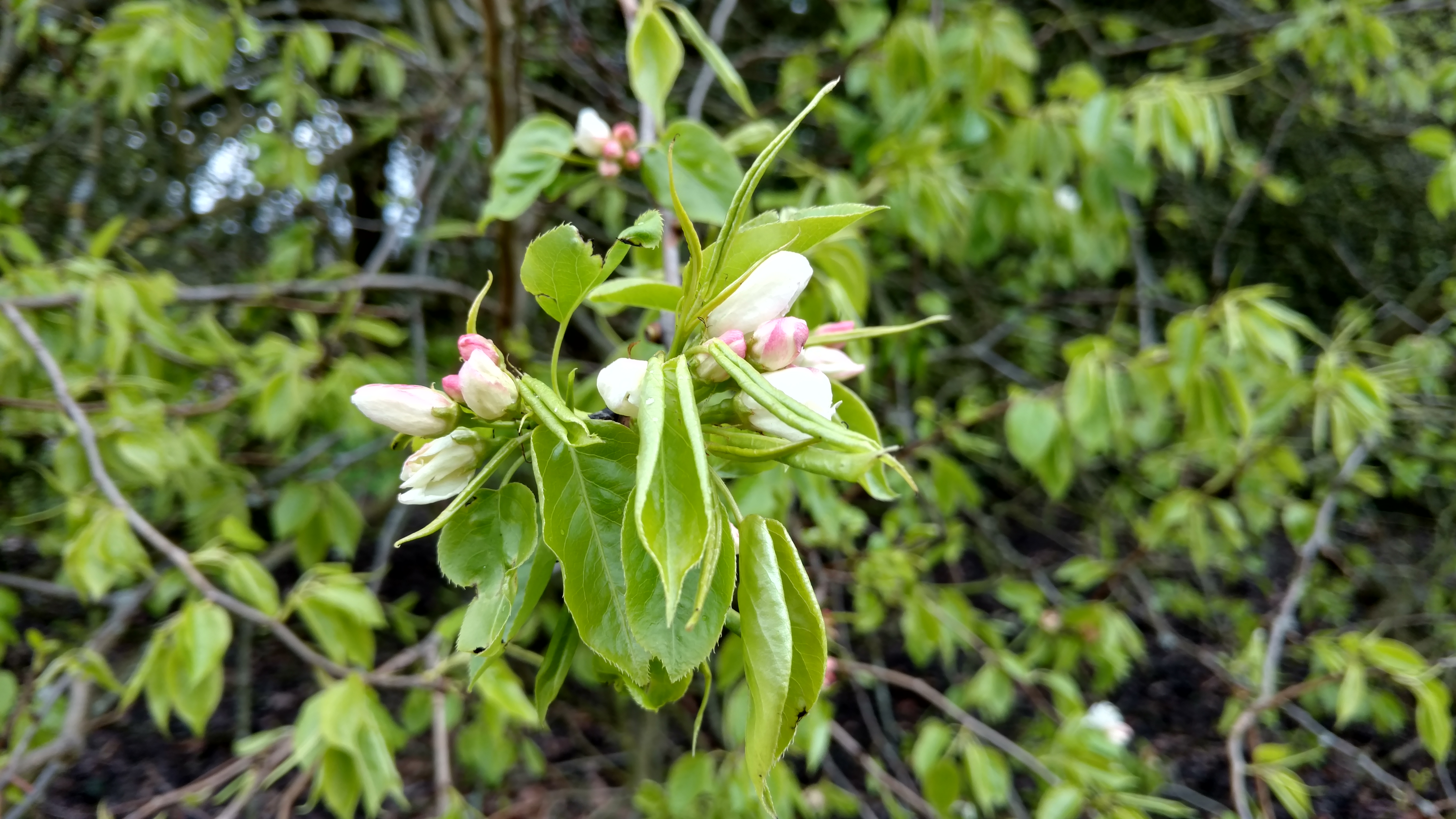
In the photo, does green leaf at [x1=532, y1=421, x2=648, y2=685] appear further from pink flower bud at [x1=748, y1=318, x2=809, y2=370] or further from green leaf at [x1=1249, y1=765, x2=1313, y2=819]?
green leaf at [x1=1249, y1=765, x2=1313, y2=819]

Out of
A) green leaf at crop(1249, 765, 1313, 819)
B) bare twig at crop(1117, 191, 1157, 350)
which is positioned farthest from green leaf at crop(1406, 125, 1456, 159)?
green leaf at crop(1249, 765, 1313, 819)

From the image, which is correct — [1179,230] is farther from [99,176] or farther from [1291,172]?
[99,176]

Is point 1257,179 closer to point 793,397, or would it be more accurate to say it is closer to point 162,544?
point 793,397

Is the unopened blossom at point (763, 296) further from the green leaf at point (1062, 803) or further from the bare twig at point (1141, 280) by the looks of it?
the bare twig at point (1141, 280)

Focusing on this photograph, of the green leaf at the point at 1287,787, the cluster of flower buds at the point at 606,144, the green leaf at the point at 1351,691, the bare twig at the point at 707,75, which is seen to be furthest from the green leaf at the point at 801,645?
the green leaf at the point at 1351,691

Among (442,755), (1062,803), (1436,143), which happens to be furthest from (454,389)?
(1436,143)

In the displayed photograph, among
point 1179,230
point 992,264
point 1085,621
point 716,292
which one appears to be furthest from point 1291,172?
point 716,292
